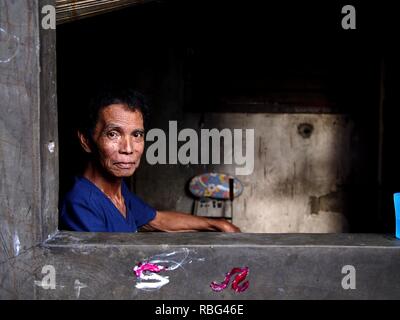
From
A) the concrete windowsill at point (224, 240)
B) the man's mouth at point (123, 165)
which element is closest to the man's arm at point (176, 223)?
the man's mouth at point (123, 165)

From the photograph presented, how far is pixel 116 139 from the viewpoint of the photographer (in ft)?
6.72

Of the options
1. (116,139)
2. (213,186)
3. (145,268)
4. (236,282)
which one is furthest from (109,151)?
(213,186)

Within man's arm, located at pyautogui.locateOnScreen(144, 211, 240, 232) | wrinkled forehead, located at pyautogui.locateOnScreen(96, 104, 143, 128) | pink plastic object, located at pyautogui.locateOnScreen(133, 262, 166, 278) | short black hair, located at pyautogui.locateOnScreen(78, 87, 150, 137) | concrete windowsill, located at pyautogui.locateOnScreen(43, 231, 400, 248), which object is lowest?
man's arm, located at pyautogui.locateOnScreen(144, 211, 240, 232)

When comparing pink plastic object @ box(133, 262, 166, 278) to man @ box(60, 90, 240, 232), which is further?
man @ box(60, 90, 240, 232)

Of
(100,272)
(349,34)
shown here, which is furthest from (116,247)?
(349,34)

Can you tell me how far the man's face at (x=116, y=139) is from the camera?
6.68ft

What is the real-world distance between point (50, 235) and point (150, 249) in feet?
1.15

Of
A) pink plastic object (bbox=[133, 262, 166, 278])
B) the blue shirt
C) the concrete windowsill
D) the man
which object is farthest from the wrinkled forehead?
pink plastic object (bbox=[133, 262, 166, 278])

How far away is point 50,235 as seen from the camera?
1.46 m

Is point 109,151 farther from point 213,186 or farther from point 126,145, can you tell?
point 213,186

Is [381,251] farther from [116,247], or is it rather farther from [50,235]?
[50,235]

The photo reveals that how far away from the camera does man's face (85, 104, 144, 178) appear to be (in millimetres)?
2037

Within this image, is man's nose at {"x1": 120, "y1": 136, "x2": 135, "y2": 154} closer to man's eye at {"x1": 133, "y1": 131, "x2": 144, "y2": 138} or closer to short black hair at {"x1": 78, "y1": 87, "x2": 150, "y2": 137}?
man's eye at {"x1": 133, "y1": 131, "x2": 144, "y2": 138}
